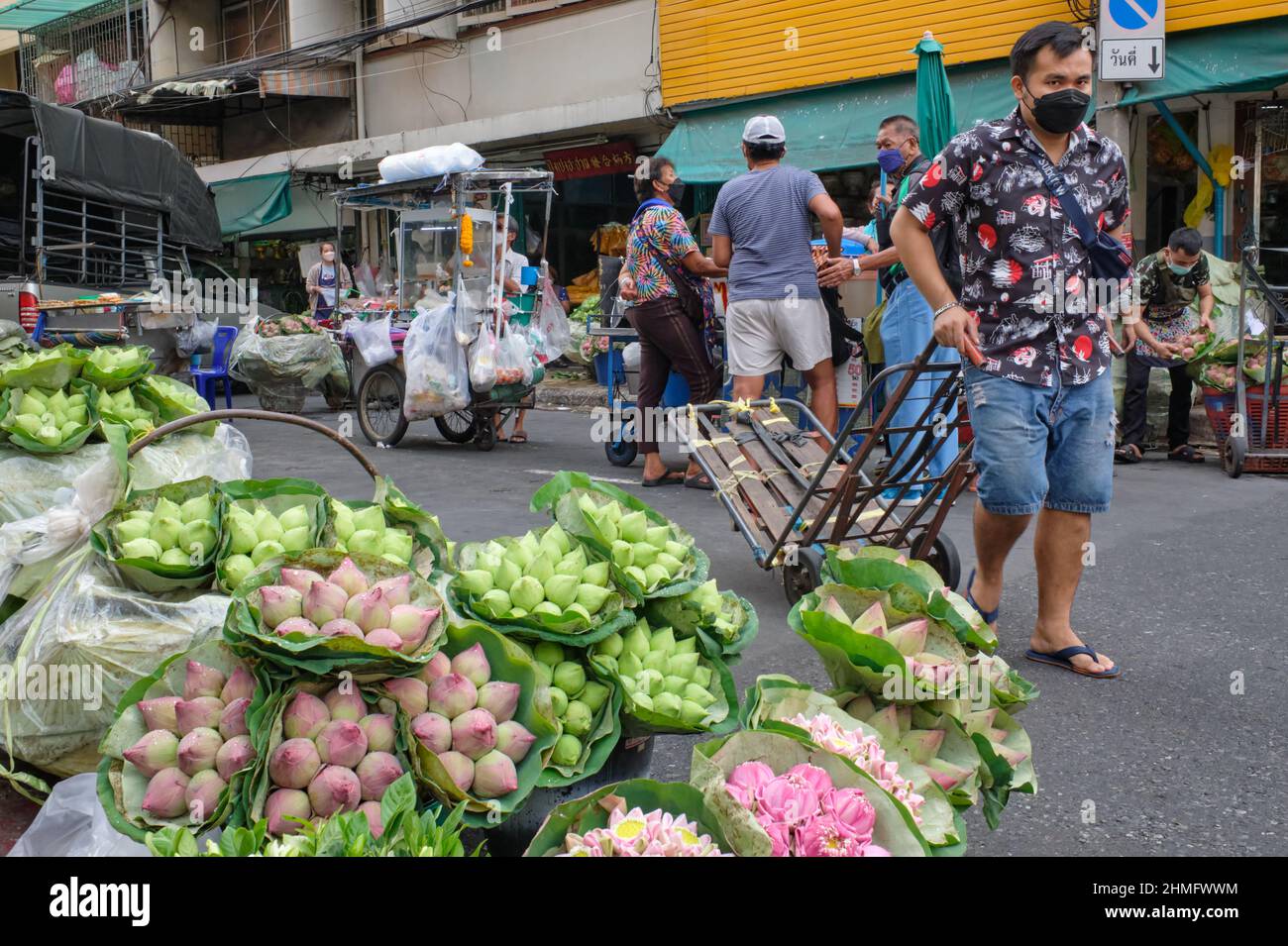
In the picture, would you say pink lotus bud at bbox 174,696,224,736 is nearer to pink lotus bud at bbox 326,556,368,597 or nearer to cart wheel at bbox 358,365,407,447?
pink lotus bud at bbox 326,556,368,597

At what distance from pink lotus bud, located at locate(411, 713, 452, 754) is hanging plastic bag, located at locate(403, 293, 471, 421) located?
687 cm

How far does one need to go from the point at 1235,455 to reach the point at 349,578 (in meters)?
7.00

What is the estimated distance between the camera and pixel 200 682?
210 cm

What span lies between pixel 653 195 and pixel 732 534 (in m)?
2.54

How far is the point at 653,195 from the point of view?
7512mm

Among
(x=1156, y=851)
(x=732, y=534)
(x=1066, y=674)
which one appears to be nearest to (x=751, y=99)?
(x=732, y=534)

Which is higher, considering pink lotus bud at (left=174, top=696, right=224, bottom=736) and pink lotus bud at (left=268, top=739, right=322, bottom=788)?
pink lotus bud at (left=174, top=696, right=224, bottom=736)

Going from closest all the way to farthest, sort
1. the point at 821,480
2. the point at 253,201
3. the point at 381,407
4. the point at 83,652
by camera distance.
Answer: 1. the point at 83,652
2. the point at 821,480
3. the point at 381,407
4. the point at 253,201

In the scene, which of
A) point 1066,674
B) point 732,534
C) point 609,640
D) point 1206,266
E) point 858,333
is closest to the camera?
point 609,640

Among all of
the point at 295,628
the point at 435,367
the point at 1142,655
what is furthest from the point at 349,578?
the point at 435,367

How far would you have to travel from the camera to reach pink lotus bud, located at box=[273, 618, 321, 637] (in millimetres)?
1982

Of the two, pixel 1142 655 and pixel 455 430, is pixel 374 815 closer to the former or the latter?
pixel 1142 655

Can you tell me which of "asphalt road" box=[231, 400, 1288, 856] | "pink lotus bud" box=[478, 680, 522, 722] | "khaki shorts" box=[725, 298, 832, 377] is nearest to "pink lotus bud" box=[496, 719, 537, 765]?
"pink lotus bud" box=[478, 680, 522, 722]
